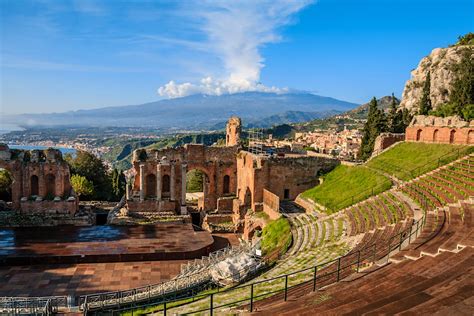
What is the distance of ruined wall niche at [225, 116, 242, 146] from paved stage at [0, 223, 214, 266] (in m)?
13.4

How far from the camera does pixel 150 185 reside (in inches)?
1512

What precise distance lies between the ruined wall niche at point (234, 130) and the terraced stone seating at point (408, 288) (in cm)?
2978

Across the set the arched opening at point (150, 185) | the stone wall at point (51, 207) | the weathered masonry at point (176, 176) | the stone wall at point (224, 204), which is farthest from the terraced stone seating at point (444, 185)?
the stone wall at point (51, 207)

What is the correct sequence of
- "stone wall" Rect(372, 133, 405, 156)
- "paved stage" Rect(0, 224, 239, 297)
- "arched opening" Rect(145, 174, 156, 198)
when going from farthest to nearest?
"arched opening" Rect(145, 174, 156, 198), "stone wall" Rect(372, 133, 405, 156), "paved stage" Rect(0, 224, 239, 297)

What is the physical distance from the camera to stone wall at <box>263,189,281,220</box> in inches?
1164

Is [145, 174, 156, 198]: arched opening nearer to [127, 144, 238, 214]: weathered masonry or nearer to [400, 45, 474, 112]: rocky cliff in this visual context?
[127, 144, 238, 214]: weathered masonry

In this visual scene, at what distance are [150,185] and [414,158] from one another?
2451 centimetres

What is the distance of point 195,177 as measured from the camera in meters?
65.1

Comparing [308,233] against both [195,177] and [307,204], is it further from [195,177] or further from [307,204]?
[195,177]

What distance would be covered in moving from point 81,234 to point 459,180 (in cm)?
2667

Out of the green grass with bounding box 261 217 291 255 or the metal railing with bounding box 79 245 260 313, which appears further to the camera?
the green grass with bounding box 261 217 291 255

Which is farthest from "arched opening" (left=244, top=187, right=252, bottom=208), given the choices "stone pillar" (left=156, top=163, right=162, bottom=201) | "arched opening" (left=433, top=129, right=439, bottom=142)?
"arched opening" (left=433, top=129, right=439, bottom=142)

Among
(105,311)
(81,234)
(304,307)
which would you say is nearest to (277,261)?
(105,311)

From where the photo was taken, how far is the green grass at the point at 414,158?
87.7ft
